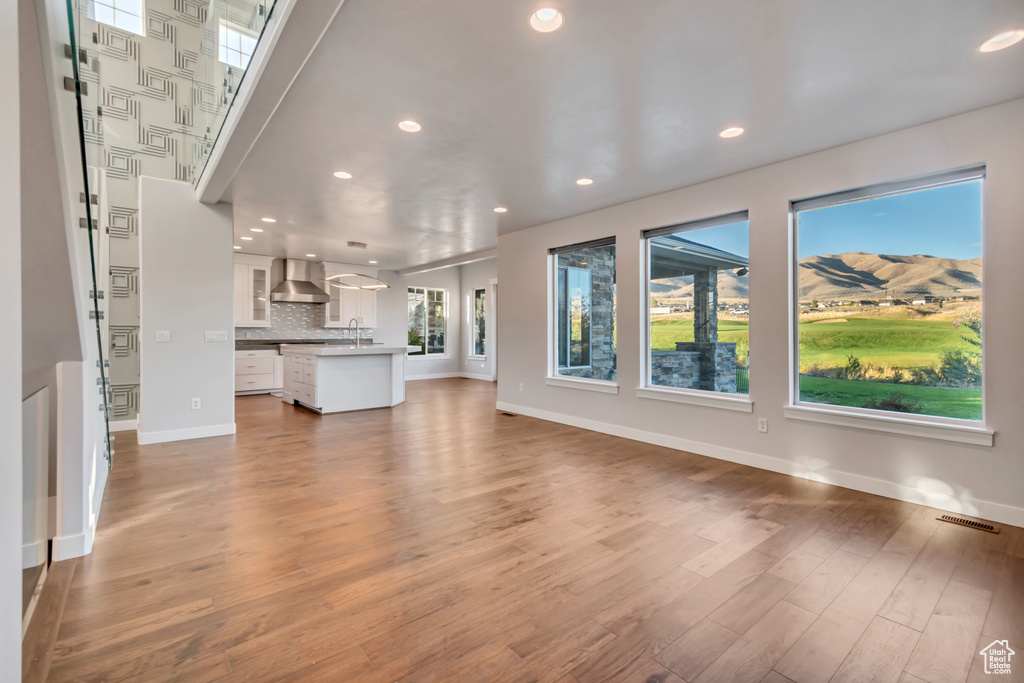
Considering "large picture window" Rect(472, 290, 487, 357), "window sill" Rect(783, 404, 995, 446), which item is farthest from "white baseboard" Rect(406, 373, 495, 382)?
"window sill" Rect(783, 404, 995, 446)

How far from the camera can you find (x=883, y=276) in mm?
3480

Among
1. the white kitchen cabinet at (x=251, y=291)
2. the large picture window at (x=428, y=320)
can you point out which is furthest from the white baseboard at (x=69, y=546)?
the large picture window at (x=428, y=320)

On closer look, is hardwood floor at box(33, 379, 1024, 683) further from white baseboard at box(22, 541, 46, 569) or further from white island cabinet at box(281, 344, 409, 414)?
white island cabinet at box(281, 344, 409, 414)

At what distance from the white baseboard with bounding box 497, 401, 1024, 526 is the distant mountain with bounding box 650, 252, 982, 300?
4.41 ft

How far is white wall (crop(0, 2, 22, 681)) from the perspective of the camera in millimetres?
644

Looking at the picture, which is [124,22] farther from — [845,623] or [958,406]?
[958,406]

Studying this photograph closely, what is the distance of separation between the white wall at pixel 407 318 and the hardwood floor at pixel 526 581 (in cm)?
677

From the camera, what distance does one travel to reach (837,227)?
142 inches

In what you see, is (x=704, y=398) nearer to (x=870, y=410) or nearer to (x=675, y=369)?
(x=675, y=369)

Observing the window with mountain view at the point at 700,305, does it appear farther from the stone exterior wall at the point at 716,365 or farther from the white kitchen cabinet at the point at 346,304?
the white kitchen cabinet at the point at 346,304

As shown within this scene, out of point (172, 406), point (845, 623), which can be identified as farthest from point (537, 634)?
point (172, 406)

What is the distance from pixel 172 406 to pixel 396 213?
3.12 meters

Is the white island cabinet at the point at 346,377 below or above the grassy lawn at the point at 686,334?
below

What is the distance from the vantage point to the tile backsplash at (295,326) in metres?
8.77
